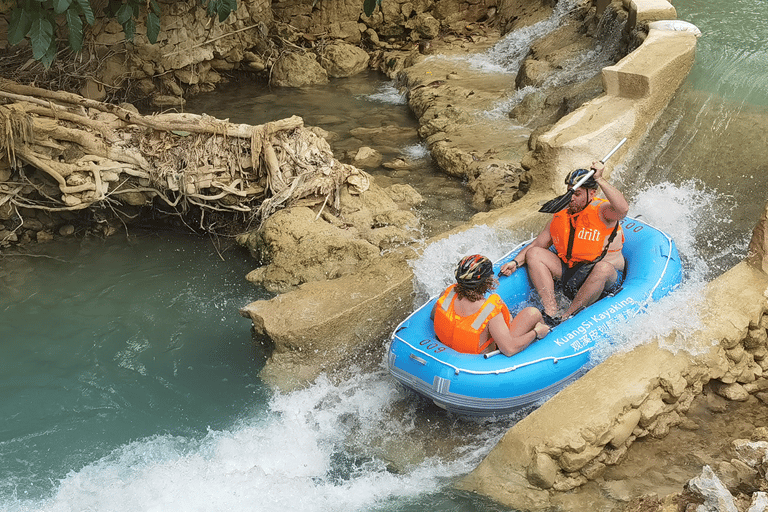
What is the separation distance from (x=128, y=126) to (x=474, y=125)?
4.27m

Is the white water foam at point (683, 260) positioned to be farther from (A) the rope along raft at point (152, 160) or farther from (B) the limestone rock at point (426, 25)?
(B) the limestone rock at point (426, 25)

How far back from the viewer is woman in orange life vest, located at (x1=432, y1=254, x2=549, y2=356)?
4.73m

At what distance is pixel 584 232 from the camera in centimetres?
538

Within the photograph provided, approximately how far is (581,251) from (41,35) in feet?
13.9

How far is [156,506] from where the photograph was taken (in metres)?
4.55

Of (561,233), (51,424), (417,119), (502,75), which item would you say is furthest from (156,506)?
(502,75)

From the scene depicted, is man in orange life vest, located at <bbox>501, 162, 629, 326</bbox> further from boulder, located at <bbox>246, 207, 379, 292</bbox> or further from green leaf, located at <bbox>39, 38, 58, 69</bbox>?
green leaf, located at <bbox>39, 38, 58, 69</bbox>

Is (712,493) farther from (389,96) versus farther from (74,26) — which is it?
(389,96)

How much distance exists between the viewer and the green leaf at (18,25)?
18.6ft

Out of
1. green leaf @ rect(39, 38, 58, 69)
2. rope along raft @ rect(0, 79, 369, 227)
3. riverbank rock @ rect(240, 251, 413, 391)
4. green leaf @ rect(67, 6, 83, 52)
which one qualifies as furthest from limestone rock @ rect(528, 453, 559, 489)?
green leaf @ rect(39, 38, 58, 69)

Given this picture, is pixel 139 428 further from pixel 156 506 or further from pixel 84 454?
pixel 156 506

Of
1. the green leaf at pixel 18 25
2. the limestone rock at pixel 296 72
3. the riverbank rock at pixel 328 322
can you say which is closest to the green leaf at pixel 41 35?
the green leaf at pixel 18 25

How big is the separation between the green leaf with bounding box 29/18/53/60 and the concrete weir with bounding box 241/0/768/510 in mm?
2409

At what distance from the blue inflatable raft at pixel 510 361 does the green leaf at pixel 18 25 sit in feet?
11.7
